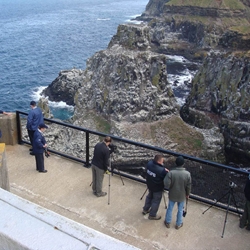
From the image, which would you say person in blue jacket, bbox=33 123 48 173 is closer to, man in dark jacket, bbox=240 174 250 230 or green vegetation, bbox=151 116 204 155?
man in dark jacket, bbox=240 174 250 230

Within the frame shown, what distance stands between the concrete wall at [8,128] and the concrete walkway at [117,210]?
44.1 inches

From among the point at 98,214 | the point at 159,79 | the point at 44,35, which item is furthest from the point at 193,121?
the point at 44,35

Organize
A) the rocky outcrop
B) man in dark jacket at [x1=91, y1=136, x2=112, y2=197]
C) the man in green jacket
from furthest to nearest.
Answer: the rocky outcrop → man in dark jacket at [x1=91, y1=136, x2=112, y2=197] → the man in green jacket

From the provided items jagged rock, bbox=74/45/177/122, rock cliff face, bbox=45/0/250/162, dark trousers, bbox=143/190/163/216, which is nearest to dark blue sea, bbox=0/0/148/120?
rock cliff face, bbox=45/0/250/162

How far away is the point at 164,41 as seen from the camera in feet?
340

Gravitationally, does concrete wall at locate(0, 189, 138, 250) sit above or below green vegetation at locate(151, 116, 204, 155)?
above

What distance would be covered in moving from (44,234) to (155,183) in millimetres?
5267

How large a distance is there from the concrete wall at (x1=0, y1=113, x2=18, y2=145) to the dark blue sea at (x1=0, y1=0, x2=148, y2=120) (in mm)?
41909

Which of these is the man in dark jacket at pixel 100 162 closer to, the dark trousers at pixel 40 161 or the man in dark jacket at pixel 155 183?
the man in dark jacket at pixel 155 183

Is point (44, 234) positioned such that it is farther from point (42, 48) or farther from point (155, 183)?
point (42, 48)

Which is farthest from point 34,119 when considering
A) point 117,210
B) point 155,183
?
point 155,183

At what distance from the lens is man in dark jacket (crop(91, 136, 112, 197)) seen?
29.0 ft

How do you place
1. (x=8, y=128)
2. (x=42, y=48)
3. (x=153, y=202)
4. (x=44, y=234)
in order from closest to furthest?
(x=44, y=234)
(x=153, y=202)
(x=8, y=128)
(x=42, y=48)

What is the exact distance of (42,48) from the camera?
298 ft
